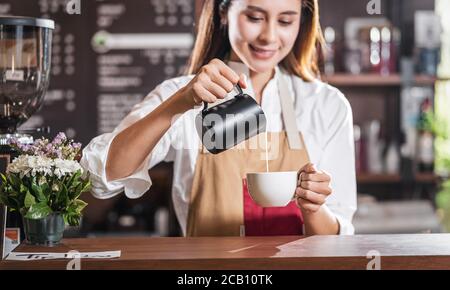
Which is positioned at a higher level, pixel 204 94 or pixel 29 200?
pixel 204 94

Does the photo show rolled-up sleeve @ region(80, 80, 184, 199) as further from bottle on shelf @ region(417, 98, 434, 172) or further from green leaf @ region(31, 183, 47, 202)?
bottle on shelf @ region(417, 98, 434, 172)

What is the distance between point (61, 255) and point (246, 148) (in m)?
0.59

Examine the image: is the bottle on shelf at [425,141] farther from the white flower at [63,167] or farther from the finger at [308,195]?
the white flower at [63,167]

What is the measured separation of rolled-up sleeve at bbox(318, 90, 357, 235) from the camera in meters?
2.11

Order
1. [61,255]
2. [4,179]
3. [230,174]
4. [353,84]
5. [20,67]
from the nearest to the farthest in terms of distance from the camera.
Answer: [61,255] → [4,179] → [20,67] → [230,174] → [353,84]

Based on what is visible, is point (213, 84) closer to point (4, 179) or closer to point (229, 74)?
point (229, 74)

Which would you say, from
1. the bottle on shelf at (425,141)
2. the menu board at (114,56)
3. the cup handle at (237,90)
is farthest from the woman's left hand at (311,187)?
the menu board at (114,56)

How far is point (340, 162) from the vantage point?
6.98 feet

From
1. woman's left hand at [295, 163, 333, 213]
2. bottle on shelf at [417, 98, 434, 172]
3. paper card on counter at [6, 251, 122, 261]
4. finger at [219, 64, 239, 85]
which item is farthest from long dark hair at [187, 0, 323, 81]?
bottle on shelf at [417, 98, 434, 172]

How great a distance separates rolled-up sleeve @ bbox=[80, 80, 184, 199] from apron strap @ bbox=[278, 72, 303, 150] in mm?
266

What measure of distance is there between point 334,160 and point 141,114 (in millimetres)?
496

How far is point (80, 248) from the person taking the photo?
1720mm

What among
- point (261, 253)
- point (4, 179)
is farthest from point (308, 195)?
point (4, 179)
